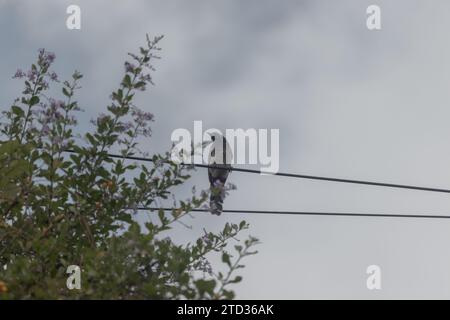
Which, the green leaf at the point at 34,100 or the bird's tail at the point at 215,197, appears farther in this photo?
the green leaf at the point at 34,100

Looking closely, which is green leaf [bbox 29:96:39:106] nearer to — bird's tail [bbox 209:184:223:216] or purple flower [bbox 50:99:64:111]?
purple flower [bbox 50:99:64:111]

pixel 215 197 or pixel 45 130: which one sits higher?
pixel 45 130

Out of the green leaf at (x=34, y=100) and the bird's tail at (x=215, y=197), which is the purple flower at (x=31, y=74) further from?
the bird's tail at (x=215, y=197)

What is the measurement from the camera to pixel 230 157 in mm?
12273

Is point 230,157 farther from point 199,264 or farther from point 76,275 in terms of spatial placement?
point 76,275

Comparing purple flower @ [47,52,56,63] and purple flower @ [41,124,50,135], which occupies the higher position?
purple flower @ [47,52,56,63]

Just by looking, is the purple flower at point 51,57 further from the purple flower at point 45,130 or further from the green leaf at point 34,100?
the purple flower at point 45,130

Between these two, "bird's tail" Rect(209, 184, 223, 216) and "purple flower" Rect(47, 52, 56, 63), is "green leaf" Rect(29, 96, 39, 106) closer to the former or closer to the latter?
"purple flower" Rect(47, 52, 56, 63)

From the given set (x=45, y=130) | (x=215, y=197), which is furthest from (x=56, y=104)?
(x=215, y=197)

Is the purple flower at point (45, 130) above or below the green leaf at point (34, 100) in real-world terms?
below

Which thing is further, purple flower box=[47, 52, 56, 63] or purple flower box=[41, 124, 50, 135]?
purple flower box=[47, 52, 56, 63]

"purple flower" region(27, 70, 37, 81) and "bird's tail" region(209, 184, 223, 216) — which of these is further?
"purple flower" region(27, 70, 37, 81)

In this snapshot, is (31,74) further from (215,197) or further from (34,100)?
(215,197)

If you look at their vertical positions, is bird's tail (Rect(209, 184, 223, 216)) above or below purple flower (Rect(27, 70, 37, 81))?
below
